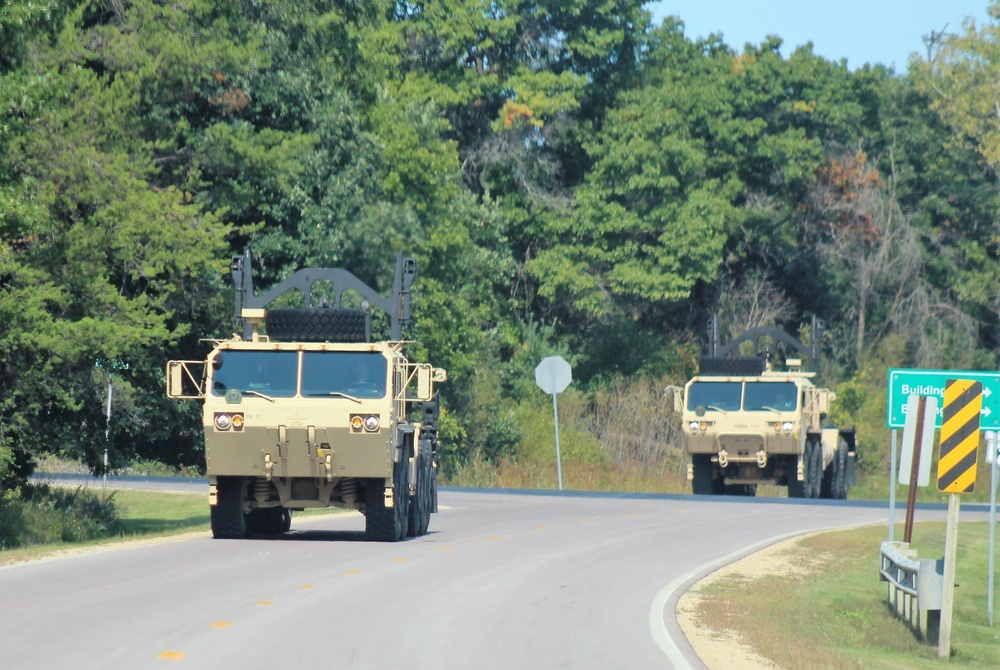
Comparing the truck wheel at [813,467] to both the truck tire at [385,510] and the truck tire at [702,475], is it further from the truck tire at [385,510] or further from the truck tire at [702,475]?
the truck tire at [385,510]

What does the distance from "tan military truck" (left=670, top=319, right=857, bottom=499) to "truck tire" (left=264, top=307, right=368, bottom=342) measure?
601 inches

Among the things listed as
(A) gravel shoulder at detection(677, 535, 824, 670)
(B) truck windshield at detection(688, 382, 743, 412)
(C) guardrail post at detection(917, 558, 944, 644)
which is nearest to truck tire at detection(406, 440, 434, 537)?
(A) gravel shoulder at detection(677, 535, 824, 670)

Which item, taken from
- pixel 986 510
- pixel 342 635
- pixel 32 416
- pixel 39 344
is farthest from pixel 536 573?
pixel 986 510

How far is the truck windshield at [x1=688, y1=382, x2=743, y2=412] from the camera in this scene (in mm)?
34500

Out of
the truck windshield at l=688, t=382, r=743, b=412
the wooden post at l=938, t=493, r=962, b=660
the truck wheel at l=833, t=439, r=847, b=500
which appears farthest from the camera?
the truck wheel at l=833, t=439, r=847, b=500

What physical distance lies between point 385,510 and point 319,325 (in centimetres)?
251

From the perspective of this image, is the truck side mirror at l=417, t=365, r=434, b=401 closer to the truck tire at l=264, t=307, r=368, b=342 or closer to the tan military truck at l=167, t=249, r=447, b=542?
the tan military truck at l=167, t=249, r=447, b=542

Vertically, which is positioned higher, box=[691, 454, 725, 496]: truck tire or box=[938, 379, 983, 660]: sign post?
box=[938, 379, 983, 660]: sign post

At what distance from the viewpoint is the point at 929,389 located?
21.9m

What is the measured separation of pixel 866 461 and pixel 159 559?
36182 mm

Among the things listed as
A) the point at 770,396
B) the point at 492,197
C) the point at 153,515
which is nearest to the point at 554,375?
the point at 770,396

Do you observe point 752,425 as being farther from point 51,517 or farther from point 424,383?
point 51,517

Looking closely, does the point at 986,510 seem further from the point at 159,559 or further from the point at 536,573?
the point at 159,559

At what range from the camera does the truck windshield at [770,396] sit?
3425 centimetres
